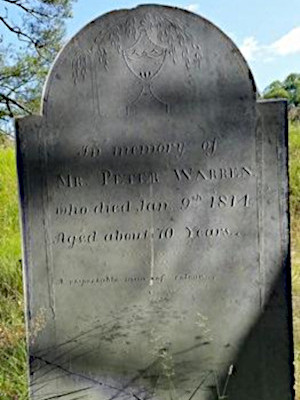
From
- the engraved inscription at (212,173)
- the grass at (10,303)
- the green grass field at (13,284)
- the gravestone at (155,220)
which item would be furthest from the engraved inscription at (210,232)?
the grass at (10,303)

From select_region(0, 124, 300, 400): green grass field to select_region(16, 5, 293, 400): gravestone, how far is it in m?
0.40

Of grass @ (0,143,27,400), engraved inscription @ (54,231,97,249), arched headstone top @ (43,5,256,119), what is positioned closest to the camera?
arched headstone top @ (43,5,256,119)

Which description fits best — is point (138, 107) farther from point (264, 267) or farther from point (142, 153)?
point (264, 267)

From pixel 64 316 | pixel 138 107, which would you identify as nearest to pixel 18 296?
pixel 64 316

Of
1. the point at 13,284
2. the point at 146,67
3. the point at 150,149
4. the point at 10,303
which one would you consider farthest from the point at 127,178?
the point at 13,284

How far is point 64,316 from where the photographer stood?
2.45m

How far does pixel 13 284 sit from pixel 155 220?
2.15 metres

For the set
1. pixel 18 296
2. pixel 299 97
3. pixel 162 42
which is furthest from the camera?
pixel 299 97

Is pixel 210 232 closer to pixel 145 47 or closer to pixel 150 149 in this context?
pixel 150 149

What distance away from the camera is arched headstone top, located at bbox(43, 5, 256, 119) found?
2.30 metres

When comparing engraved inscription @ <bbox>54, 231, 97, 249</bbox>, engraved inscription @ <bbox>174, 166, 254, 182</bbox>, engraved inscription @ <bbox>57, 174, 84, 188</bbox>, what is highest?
engraved inscription @ <bbox>174, 166, 254, 182</bbox>

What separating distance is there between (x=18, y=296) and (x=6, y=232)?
1.91 metres

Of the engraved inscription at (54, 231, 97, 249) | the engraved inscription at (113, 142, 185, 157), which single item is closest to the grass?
the engraved inscription at (54, 231, 97, 249)

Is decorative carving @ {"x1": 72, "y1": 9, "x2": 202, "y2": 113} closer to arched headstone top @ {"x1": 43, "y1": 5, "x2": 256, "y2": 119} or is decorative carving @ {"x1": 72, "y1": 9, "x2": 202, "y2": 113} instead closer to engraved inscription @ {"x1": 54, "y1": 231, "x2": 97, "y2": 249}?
arched headstone top @ {"x1": 43, "y1": 5, "x2": 256, "y2": 119}
